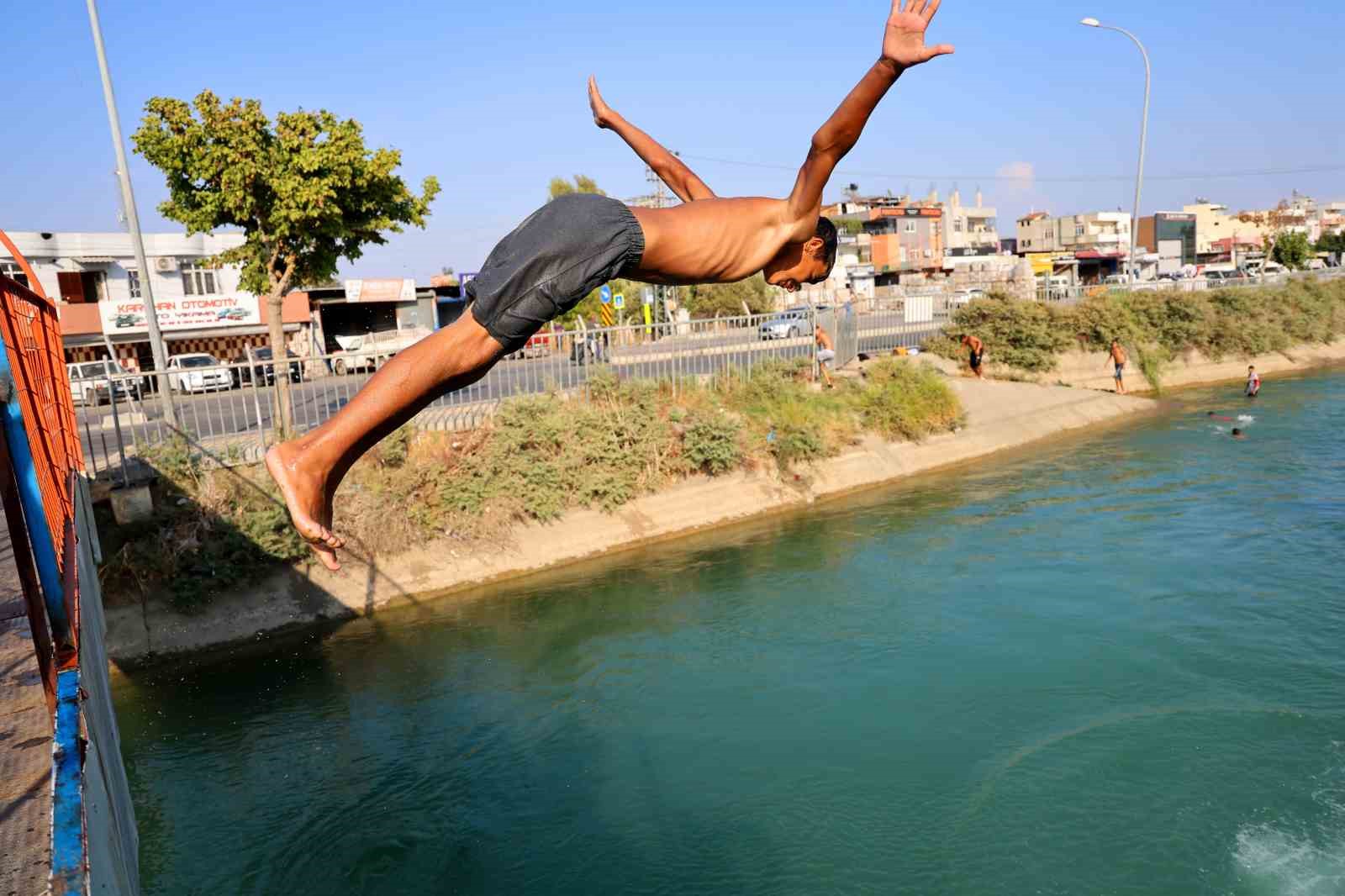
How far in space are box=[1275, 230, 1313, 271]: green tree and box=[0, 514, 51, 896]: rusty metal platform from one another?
7438cm

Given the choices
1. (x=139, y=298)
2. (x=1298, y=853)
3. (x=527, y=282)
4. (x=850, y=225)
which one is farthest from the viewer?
(x=850, y=225)

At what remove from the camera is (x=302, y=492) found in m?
2.93

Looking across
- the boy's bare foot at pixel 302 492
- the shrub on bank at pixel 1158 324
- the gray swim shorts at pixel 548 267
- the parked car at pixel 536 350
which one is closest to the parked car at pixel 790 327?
the parked car at pixel 536 350

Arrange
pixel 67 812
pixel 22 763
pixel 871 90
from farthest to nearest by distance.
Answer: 1. pixel 871 90
2. pixel 22 763
3. pixel 67 812

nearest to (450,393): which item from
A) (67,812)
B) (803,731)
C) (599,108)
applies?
(803,731)

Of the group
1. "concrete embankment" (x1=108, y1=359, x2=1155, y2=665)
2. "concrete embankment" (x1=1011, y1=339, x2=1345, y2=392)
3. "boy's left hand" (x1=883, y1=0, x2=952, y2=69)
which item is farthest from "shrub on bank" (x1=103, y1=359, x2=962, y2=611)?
"boy's left hand" (x1=883, y1=0, x2=952, y2=69)

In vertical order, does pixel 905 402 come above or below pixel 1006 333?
below

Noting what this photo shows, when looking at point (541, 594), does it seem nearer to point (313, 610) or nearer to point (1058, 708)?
point (313, 610)

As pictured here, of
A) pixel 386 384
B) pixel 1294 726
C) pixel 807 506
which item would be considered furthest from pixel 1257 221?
pixel 386 384

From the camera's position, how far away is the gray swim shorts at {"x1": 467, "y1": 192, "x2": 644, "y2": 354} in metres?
2.89

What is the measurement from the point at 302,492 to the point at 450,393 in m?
9.40

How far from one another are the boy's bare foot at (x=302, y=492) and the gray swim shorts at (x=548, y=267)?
2.39ft

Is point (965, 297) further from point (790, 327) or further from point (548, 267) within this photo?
point (548, 267)

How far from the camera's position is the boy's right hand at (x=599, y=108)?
13.6ft
